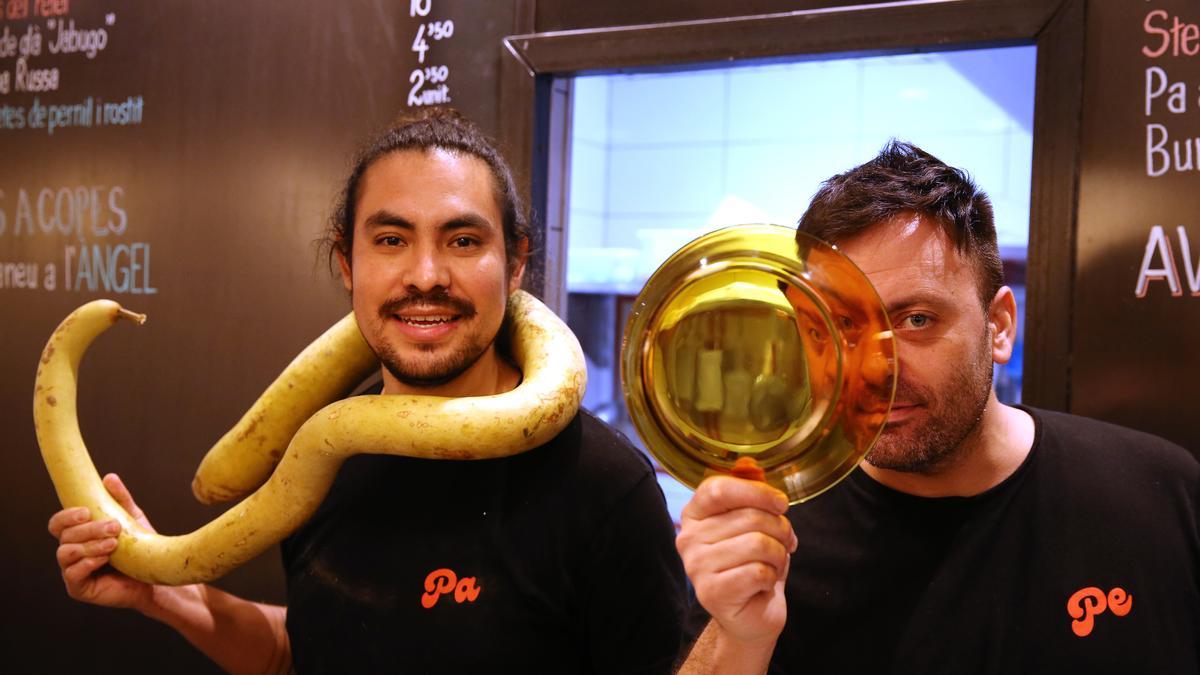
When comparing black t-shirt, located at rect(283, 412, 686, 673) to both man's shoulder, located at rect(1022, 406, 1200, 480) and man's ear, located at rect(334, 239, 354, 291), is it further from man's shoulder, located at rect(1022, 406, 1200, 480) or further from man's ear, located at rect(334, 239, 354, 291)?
man's shoulder, located at rect(1022, 406, 1200, 480)

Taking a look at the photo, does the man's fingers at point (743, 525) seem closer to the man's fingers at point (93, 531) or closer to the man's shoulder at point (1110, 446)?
the man's shoulder at point (1110, 446)

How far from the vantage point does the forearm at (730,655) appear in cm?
89

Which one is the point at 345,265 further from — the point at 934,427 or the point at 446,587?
the point at 934,427

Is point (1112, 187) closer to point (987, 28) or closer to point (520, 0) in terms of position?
point (987, 28)

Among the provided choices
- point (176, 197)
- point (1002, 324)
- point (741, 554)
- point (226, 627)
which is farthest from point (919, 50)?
point (176, 197)

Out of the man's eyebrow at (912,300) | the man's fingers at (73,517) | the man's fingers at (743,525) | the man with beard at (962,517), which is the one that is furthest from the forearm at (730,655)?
the man's fingers at (73,517)

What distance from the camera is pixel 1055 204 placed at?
1610mm

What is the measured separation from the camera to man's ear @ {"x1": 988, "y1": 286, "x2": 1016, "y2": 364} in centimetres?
116

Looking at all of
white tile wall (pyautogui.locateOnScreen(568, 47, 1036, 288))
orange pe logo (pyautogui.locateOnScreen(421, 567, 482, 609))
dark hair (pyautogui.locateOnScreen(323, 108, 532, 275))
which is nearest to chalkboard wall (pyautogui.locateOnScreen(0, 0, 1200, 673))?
dark hair (pyautogui.locateOnScreen(323, 108, 532, 275))

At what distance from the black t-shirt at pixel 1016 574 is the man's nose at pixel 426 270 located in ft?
1.77

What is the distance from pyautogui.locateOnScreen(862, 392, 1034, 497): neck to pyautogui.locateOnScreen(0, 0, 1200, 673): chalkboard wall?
0.87 metres

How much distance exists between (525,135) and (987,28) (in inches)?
34.3

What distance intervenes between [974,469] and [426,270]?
2.29 ft

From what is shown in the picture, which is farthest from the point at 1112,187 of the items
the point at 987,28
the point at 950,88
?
the point at 950,88
